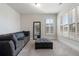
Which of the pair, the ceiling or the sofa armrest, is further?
the ceiling

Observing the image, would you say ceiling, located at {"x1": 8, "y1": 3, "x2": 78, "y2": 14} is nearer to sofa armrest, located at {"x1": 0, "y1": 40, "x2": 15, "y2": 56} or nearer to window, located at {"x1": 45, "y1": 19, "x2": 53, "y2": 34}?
window, located at {"x1": 45, "y1": 19, "x2": 53, "y2": 34}

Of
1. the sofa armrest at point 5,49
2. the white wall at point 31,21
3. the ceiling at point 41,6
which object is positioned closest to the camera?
the sofa armrest at point 5,49

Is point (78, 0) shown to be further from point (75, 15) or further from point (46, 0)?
point (75, 15)

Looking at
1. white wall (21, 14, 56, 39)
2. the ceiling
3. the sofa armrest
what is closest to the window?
white wall (21, 14, 56, 39)

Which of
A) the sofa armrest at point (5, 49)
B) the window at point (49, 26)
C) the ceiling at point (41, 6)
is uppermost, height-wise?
the ceiling at point (41, 6)

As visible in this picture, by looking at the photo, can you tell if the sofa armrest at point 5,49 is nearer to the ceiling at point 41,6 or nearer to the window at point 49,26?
the ceiling at point 41,6

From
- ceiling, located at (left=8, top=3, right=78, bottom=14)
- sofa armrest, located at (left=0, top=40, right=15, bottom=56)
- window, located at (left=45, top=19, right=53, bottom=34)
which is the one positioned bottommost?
sofa armrest, located at (left=0, top=40, right=15, bottom=56)

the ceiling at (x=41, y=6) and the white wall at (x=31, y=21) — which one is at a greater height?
the ceiling at (x=41, y=6)

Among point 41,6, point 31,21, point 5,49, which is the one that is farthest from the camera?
point 31,21

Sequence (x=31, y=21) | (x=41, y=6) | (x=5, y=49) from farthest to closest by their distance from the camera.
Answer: (x=31, y=21), (x=41, y=6), (x=5, y=49)

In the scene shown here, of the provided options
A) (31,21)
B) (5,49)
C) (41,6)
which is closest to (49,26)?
(31,21)

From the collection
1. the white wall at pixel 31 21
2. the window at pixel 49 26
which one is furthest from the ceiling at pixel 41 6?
the window at pixel 49 26

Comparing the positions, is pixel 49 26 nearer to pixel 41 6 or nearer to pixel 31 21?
pixel 31 21

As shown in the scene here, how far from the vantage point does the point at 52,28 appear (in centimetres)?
1161
